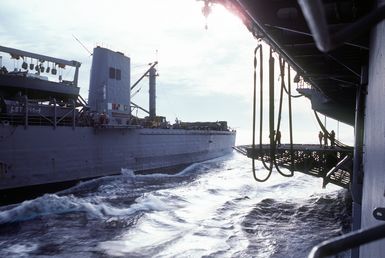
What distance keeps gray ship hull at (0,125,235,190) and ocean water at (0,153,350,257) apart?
4.27 feet

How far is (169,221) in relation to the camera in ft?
62.2

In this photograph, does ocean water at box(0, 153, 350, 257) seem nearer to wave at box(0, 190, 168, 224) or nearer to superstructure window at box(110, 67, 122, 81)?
wave at box(0, 190, 168, 224)

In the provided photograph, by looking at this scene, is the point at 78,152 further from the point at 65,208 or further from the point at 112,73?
the point at 112,73

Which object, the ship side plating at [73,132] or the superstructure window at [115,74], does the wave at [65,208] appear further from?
the superstructure window at [115,74]

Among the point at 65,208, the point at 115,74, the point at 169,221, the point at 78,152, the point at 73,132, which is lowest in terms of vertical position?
the point at 169,221

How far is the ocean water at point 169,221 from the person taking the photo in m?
14.3

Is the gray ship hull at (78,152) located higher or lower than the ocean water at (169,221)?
higher

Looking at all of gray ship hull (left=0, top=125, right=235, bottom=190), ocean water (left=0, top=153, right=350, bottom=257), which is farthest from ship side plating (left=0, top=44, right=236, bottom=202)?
ocean water (left=0, top=153, right=350, bottom=257)

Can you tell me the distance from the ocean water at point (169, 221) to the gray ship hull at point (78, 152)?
4.27 feet

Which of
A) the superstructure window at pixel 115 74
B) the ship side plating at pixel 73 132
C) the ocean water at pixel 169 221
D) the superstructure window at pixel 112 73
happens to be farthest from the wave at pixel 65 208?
the superstructure window at pixel 115 74

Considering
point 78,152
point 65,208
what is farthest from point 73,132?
point 65,208

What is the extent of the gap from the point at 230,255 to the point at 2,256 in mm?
8224

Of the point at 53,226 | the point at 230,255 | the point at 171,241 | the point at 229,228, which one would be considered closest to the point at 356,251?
the point at 230,255

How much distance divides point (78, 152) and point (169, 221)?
10.2m
